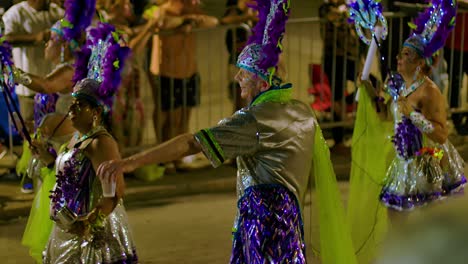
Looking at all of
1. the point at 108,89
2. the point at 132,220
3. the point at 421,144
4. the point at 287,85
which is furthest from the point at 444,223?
the point at 132,220

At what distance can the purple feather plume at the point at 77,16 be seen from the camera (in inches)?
238

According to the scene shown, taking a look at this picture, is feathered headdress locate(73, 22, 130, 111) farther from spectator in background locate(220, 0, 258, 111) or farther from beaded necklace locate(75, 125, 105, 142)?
spectator in background locate(220, 0, 258, 111)

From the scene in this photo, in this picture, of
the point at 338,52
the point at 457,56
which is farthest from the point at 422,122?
the point at 457,56

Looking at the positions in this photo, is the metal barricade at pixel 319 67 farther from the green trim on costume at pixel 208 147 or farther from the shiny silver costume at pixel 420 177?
the green trim on costume at pixel 208 147

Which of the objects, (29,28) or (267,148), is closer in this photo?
(267,148)

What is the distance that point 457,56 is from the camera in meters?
9.98

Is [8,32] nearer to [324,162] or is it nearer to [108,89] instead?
[108,89]

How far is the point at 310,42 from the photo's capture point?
9.51 metres

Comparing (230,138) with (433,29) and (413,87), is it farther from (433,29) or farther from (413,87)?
(433,29)

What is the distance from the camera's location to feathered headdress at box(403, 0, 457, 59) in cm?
590

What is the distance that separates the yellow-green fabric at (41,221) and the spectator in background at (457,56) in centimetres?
571

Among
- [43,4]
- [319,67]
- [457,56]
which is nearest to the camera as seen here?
[43,4]

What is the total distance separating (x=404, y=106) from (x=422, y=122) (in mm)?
165

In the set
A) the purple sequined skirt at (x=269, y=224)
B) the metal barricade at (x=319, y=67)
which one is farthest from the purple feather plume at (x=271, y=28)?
the metal barricade at (x=319, y=67)
